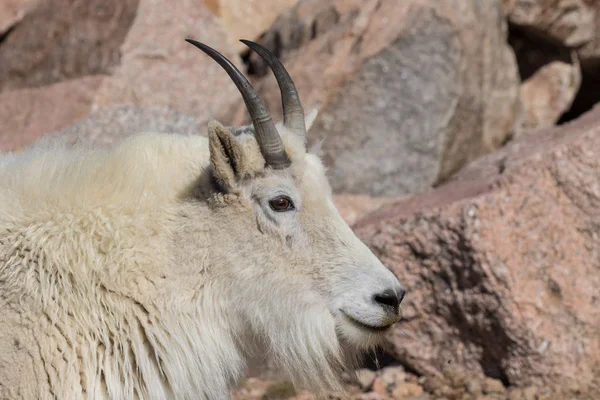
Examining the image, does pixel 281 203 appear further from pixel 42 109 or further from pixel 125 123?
pixel 42 109

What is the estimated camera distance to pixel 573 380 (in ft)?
16.8

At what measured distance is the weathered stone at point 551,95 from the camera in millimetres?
9930

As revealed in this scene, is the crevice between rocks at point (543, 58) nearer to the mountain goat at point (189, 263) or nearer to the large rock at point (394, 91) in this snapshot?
the large rock at point (394, 91)

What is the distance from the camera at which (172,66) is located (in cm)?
775

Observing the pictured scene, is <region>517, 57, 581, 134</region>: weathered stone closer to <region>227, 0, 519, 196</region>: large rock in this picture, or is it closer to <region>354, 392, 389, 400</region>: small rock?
<region>227, 0, 519, 196</region>: large rock

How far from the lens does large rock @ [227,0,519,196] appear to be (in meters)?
7.86

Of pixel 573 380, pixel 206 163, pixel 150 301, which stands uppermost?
pixel 206 163

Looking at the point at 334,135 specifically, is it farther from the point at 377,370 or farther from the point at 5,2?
the point at 5,2

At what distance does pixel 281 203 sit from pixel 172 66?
14.4 ft

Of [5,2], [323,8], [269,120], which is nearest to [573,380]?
[269,120]

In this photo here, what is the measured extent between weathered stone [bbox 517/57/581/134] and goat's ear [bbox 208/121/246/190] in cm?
691

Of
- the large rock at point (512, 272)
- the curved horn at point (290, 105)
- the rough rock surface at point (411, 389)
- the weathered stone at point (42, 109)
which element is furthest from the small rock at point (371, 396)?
the weathered stone at point (42, 109)

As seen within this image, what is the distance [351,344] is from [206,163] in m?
1.10

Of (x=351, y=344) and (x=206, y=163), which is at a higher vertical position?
(x=206, y=163)
